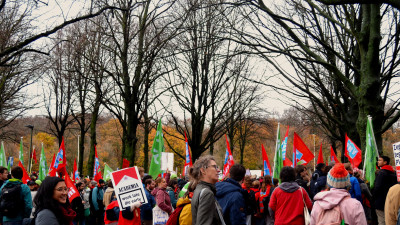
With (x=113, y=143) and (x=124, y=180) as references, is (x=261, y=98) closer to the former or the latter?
(x=124, y=180)

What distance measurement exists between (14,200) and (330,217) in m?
5.91

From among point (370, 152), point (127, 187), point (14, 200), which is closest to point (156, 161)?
point (14, 200)

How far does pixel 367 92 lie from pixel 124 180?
22.6ft

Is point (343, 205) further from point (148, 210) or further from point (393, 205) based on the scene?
point (148, 210)

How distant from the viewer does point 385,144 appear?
173 ft

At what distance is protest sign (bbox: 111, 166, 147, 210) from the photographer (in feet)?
21.0

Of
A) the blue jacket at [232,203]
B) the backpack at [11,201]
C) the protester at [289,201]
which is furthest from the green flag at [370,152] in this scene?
the backpack at [11,201]

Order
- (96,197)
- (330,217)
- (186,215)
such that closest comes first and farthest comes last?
(186,215) < (330,217) < (96,197)

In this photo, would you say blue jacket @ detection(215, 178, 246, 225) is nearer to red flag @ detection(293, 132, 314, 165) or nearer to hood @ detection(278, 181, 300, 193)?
hood @ detection(278, 181, 300, 193)

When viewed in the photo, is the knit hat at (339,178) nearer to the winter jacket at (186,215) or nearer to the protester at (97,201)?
the winter jacket at (186,215)

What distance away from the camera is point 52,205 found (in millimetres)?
4148

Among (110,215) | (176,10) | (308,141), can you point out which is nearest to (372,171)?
(110,215)

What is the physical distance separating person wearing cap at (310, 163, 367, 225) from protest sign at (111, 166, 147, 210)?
259cm

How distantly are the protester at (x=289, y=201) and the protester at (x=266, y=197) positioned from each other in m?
2.59
